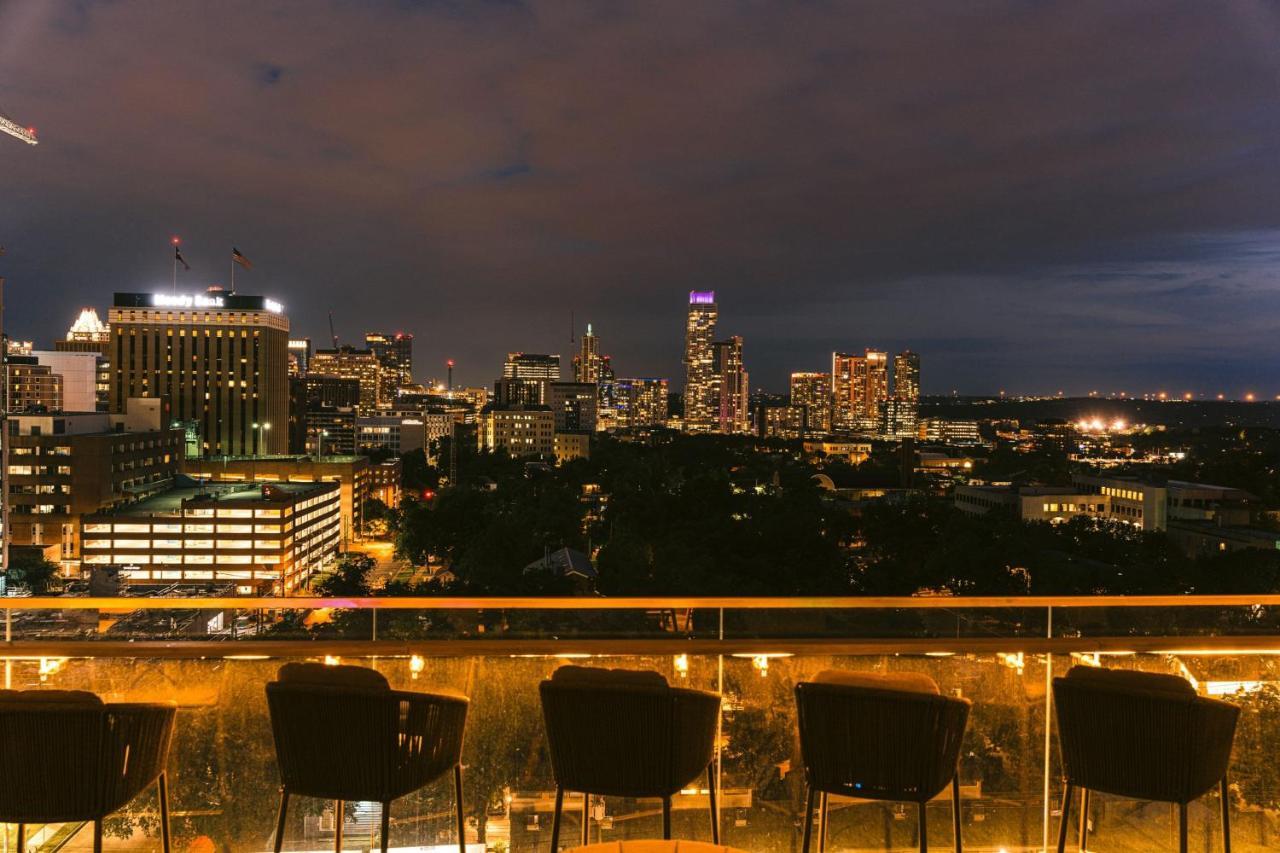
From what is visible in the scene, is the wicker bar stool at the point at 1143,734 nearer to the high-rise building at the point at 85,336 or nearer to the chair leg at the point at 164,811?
the chair leg at the point at 164,811

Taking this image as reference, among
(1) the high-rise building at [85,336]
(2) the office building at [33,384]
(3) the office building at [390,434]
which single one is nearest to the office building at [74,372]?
(2) the office building at [33,384]

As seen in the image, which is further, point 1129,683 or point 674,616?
point 674,616

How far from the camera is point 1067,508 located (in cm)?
5406

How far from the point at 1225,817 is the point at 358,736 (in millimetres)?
Answer: 3090

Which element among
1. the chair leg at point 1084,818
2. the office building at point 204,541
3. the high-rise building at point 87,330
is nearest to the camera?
the chair leg at point 1084,818

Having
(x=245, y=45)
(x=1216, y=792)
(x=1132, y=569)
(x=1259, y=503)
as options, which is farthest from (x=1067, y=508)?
(x=1216, y=792)

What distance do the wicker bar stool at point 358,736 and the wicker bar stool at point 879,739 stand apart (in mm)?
→ 1187

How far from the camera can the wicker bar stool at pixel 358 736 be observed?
277 centimetres

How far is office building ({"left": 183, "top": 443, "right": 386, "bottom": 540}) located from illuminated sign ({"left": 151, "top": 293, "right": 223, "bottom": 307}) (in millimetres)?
21885

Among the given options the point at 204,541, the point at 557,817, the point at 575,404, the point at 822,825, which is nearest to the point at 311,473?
the point at 204,541

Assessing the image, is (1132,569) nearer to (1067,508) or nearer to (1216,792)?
(1067,508)

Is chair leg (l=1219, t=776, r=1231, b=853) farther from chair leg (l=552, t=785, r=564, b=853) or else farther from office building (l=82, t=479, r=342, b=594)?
office building (l=82, t=479, r=342, b=594)

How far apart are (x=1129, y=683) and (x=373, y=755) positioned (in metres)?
2.53

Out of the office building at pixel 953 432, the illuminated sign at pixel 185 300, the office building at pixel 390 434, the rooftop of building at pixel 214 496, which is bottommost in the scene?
the rooftop of building at pixel 214 496
